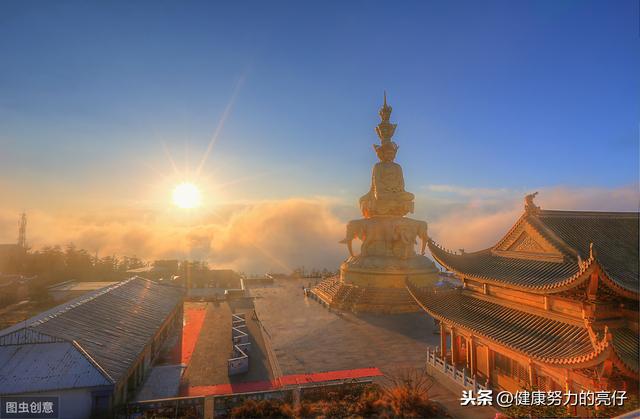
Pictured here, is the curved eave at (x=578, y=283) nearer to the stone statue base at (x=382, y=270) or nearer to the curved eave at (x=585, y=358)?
the curved eave at (x=585, y=358)

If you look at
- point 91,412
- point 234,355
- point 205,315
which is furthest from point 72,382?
point 205,315

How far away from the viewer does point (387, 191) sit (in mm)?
38625

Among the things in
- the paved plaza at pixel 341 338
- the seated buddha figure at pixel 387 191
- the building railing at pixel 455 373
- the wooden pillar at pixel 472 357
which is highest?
the seated buddha figure at pixel 387 191

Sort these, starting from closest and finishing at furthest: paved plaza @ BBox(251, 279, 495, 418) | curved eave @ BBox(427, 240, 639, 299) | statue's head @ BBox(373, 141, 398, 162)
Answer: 1. curved eave @ BBox(427, 240, 639, 299)
2. paved plaza @ BBox(251, 279, 495, 418)
3. statue's head @ BBox(373, 141, 398, 162)

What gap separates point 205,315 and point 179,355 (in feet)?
39.4

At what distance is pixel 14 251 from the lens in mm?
63375

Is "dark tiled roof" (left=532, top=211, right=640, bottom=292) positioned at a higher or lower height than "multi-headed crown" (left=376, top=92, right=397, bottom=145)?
lower

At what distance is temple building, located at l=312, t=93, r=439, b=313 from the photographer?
111 feet

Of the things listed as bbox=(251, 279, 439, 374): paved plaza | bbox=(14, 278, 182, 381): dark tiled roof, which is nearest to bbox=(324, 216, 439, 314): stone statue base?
bbox=(251, 279, 439, 374): paved plaza

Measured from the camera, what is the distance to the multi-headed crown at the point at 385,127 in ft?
134

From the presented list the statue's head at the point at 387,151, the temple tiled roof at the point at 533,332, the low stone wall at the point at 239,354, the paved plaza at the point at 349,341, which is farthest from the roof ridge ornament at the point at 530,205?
the statue's head at the point at 387,151

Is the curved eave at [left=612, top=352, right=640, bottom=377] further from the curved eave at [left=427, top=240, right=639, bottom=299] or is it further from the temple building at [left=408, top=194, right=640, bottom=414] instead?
the curved eave at [left=427, top=240, right=639, bottom=299]

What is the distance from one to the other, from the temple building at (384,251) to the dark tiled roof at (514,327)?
15141 millimetres

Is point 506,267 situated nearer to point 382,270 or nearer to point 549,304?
point 549,304
